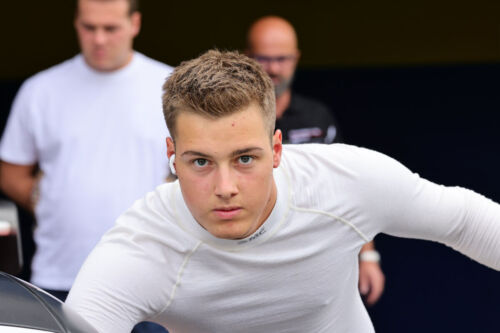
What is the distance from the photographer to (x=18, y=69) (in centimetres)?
614

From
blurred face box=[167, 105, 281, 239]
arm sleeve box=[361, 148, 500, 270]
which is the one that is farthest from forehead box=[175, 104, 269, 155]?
arm sleeve box=[361, 148, 500, 270]

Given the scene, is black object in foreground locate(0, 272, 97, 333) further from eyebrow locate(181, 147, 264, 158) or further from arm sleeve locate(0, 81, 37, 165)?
arm sleeve locate(0, 81, 37, 165)

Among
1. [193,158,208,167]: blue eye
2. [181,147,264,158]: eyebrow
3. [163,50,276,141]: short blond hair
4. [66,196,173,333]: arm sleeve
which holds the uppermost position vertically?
[163,50,276,141]: short blond hair

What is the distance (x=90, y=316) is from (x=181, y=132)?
1.56 feet

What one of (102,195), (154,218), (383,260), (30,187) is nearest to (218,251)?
(154,218)

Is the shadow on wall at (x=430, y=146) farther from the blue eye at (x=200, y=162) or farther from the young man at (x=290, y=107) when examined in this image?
the blue eye at (x=200, y=162)

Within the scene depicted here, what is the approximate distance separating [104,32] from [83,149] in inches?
18.7

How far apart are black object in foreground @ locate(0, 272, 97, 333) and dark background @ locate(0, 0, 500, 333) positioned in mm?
3708

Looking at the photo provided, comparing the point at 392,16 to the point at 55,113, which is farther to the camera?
the point at 392,16

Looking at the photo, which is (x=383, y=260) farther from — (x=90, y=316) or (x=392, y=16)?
(x=90, y=316)

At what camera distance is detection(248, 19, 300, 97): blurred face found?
436 centimetres

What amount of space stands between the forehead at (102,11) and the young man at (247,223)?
145 centimetres

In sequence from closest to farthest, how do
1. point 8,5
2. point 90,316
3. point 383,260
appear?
1. point 90,316
2. point 383,260
3. point 8,5

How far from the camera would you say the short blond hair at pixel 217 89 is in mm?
2328
